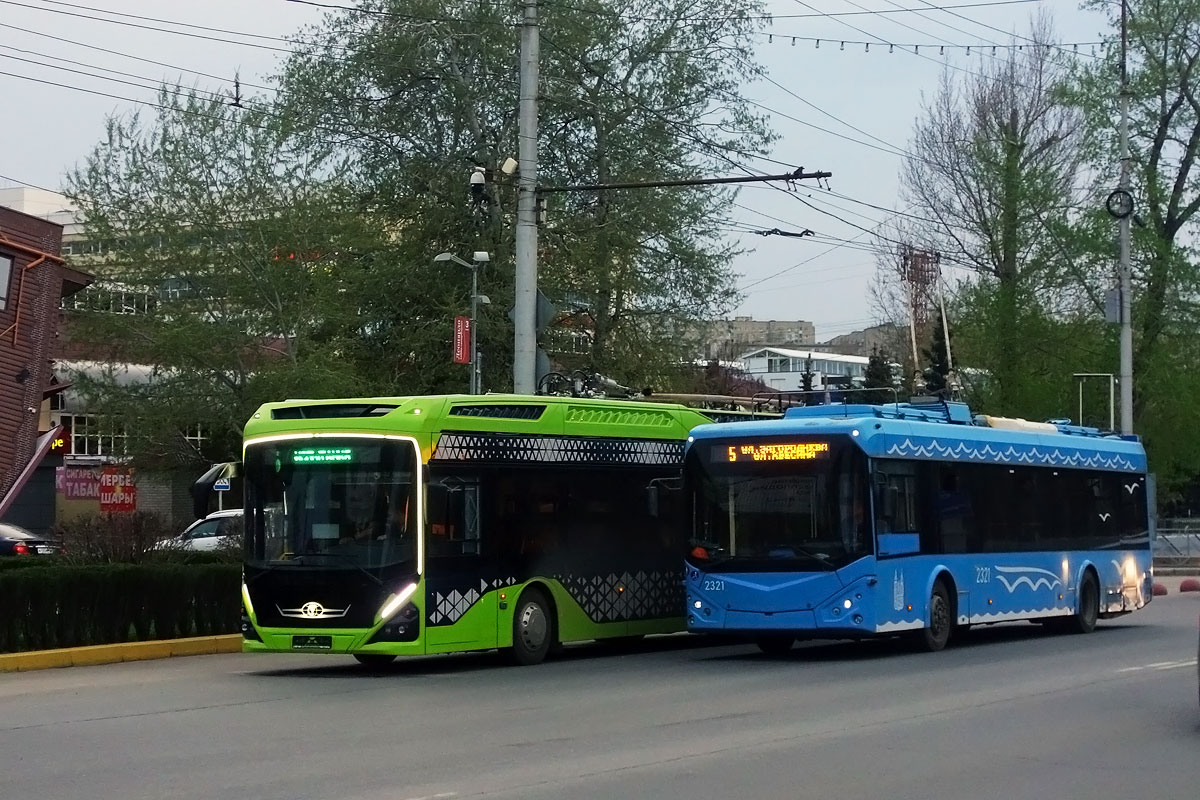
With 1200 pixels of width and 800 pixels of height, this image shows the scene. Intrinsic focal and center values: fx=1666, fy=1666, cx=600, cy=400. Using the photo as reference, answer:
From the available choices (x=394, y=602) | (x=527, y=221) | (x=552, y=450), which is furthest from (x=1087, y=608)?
(x=394, y=602)

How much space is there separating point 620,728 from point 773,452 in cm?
675

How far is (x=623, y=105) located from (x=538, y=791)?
110ft

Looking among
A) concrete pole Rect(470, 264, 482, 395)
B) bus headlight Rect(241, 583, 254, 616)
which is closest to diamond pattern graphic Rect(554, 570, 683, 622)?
bus headlight Rect(241, 583, 254, 616)

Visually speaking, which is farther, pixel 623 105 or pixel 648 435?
pixel 623 105

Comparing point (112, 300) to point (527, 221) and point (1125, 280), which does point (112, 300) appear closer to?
point (527, 221)

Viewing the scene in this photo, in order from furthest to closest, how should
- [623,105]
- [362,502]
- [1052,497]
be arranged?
1. [623,105]
2. [1052,497]
3. [362,502]

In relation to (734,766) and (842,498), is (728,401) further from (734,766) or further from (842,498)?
(734,766)

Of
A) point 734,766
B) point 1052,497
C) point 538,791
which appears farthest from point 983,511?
point 538,791

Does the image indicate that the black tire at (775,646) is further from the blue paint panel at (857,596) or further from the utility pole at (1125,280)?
the utility pole at (1125,280)

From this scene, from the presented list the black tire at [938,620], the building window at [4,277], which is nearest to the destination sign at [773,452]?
the black tire at [938,620]

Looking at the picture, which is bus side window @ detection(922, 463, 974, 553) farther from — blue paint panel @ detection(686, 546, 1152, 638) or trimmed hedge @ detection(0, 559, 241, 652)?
trimmed hedge @ detection(0, 559, 241, 652)

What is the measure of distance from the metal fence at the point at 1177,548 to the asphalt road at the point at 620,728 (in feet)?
A: 102

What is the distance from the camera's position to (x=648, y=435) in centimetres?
2117

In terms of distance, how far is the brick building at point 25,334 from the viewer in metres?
32.2
